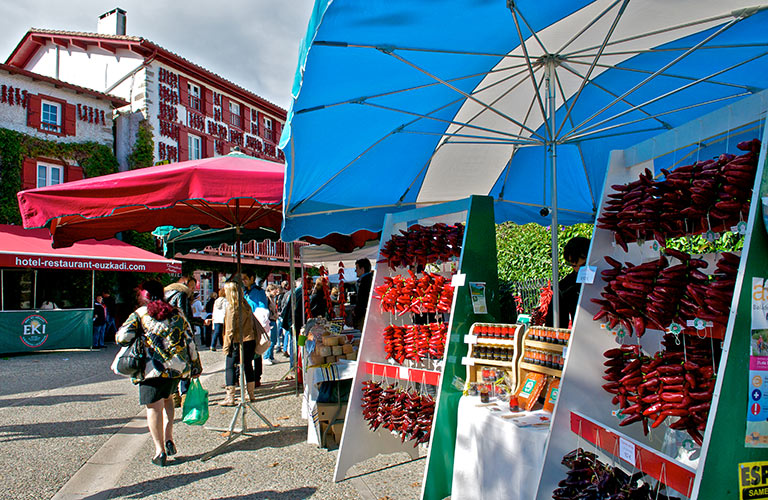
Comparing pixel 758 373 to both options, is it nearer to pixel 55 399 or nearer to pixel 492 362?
pixel 492 362

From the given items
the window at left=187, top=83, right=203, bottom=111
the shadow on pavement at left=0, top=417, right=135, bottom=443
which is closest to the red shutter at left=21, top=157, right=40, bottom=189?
the window at left=187, top=83, right=203, bottom=111

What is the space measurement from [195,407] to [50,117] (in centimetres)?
1863

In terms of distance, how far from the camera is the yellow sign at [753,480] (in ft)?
6.09

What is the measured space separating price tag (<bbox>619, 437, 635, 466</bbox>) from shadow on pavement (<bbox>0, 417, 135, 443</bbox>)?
576 centimetres

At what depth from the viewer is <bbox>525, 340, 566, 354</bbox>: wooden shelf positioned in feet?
10.4

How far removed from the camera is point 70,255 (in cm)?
1553

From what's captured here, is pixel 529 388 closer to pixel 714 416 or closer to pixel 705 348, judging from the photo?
pixel 705 348

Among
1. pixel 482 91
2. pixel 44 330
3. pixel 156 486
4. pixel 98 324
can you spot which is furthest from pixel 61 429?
pixel 98 324

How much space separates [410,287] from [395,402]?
965 millimetres

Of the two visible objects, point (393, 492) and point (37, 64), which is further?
point (37, 64)

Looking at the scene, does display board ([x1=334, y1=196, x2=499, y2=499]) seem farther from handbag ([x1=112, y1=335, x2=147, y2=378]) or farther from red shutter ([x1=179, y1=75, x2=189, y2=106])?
red shutter ([x1=179, y1=75, x2=189, y2=106])

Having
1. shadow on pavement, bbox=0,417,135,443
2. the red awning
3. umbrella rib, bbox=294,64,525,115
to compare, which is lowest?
shadow on pavement, bbox=0,417,135,443

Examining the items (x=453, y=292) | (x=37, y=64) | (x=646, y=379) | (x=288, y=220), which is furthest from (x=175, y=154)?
(x=646, y=379)

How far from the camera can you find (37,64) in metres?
25.1
